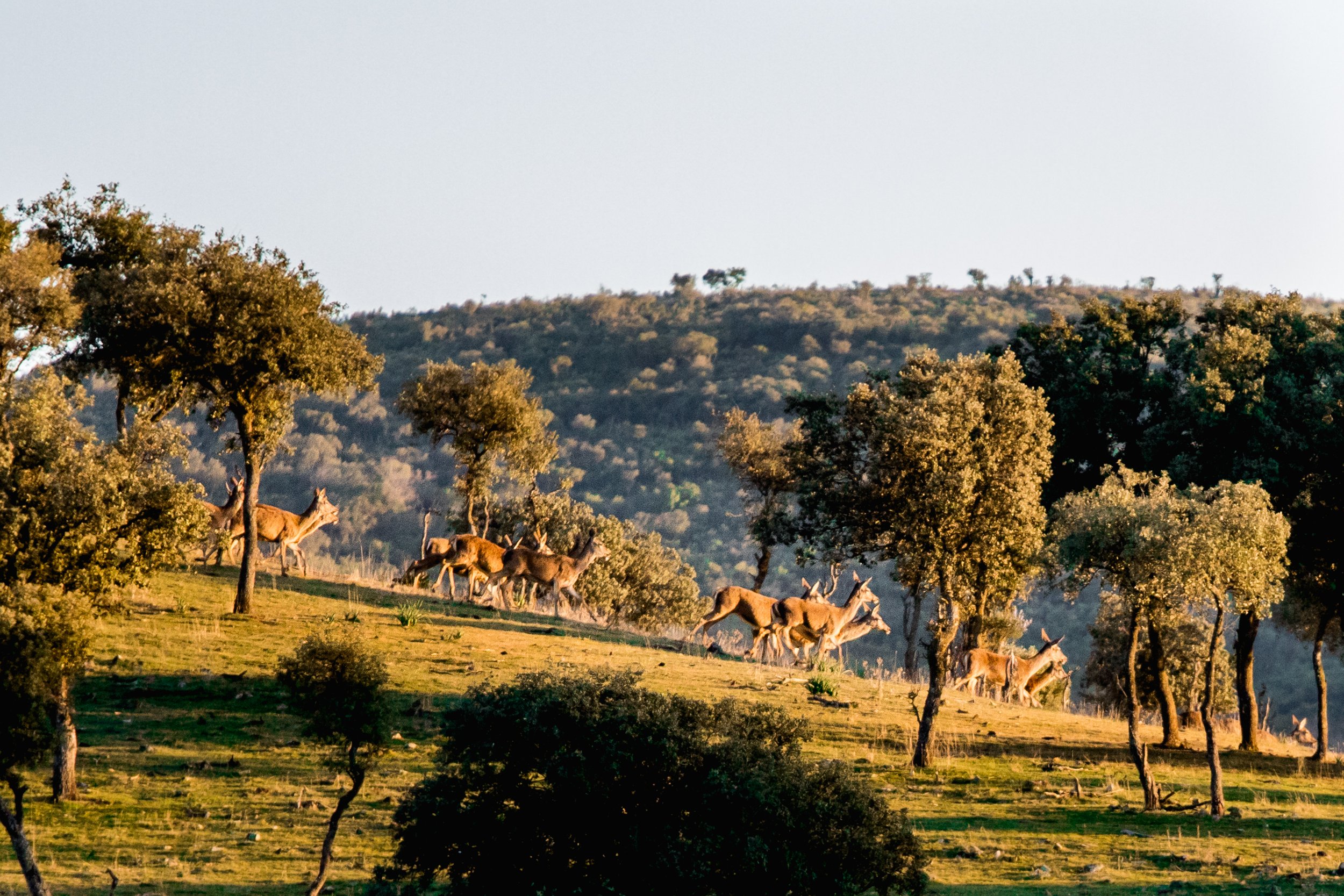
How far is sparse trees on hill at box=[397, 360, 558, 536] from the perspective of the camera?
4081cm

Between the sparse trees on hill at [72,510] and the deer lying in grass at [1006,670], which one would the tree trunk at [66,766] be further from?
the deer lying in grass at [1006,670]

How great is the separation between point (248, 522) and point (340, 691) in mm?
14331

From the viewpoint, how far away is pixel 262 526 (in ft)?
120

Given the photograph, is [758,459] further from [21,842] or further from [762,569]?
[21,842]

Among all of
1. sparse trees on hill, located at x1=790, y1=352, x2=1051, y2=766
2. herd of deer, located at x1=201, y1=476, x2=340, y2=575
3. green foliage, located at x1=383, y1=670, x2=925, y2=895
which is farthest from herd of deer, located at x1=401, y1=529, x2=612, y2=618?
green foliage, located at x1=383, y1=670, x2=925, y2=895

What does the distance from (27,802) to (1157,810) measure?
766 inches

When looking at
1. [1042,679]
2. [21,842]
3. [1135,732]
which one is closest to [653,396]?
[1042,679]

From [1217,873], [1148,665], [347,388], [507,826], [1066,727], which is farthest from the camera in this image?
[1148,665]

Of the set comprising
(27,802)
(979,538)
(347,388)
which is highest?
(347,388)

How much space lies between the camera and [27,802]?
65.9ft

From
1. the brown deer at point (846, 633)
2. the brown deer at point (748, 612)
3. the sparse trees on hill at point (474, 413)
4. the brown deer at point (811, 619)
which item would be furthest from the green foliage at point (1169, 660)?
the sparse trees on hill at point (474, 413)

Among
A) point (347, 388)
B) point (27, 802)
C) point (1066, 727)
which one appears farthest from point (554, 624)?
point (27, 802)

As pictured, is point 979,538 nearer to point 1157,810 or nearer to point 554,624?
point 1157,810

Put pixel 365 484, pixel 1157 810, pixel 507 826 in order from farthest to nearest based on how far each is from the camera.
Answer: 1. pixel 365 484
2. pixel 1157 810
3. pixel 507 826
